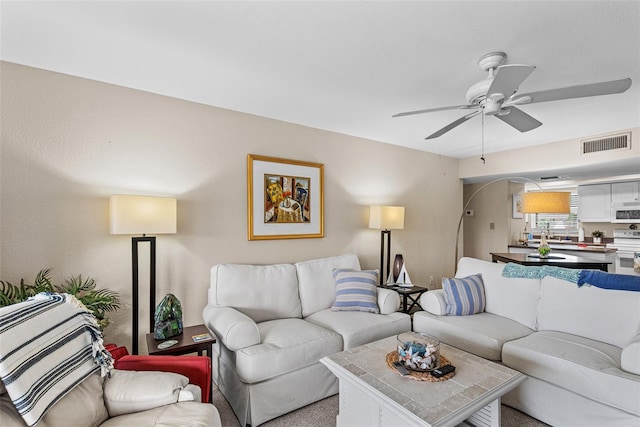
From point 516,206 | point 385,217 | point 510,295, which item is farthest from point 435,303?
point 516,206

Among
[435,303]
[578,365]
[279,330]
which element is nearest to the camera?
[578,365]

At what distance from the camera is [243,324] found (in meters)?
2.08

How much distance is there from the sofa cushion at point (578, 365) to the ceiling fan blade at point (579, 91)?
1.57 m

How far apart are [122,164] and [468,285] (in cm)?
Answer: 315

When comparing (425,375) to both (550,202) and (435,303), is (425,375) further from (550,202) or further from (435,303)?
(550,202)

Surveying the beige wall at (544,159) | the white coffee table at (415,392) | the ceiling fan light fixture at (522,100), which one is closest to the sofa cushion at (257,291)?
the white coffee table at (415,392)

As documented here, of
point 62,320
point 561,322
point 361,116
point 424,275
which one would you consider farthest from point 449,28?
point 424,275

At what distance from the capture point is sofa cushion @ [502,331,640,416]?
1.68m

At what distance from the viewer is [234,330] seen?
6.73 ft

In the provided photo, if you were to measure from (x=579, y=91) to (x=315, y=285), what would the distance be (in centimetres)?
239

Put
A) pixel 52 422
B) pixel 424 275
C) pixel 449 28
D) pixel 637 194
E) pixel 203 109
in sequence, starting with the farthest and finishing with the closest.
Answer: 1. pixel 637 194
2. pixel 424 275
3. pixel 203 109
4. pixel 449 28
5. pixel 52 422

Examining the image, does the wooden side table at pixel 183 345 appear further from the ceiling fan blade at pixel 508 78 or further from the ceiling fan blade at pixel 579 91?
the ceiling fan blade at pixel 579 91

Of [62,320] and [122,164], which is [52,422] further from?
[122,164]

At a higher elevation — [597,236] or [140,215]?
[140,215]
